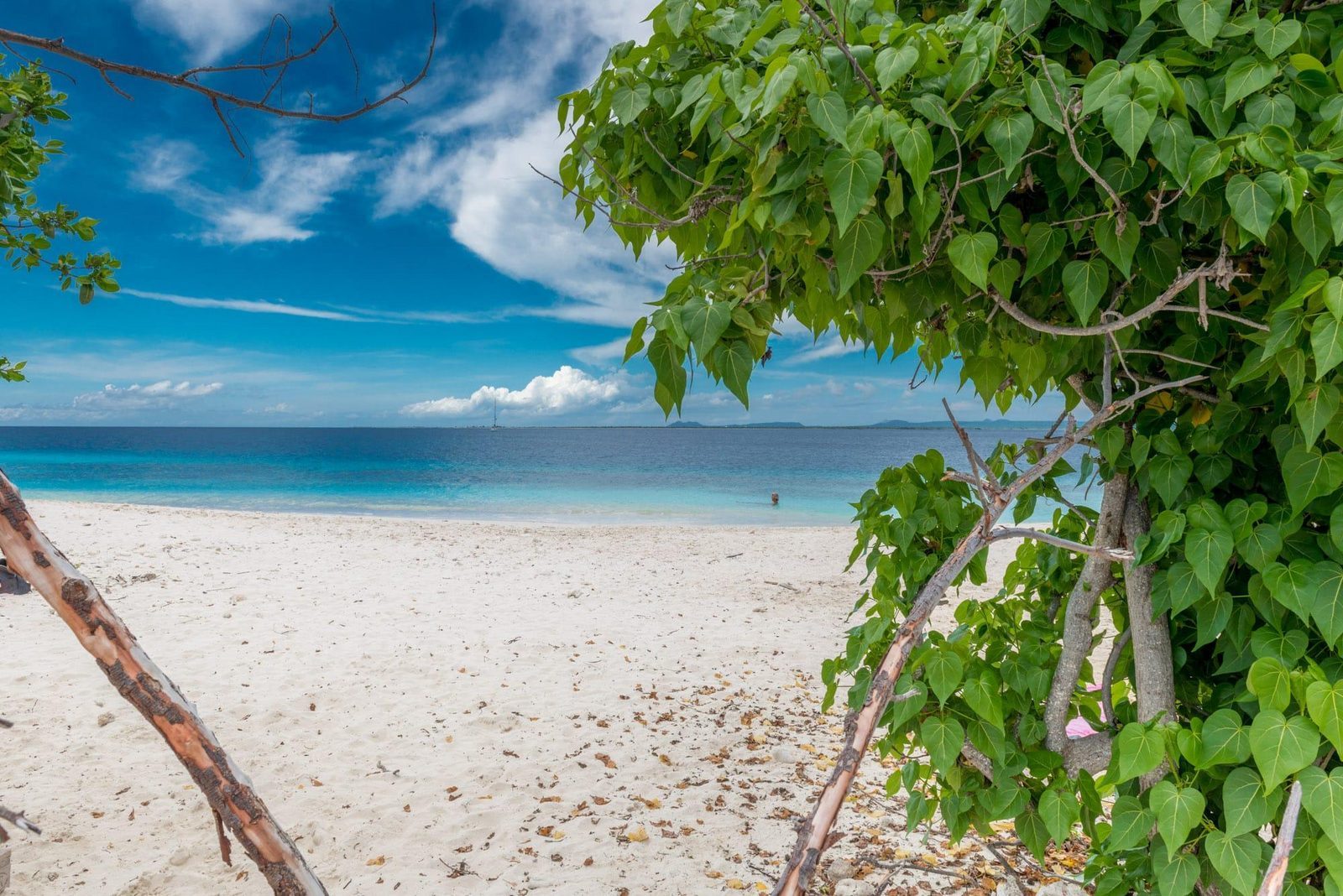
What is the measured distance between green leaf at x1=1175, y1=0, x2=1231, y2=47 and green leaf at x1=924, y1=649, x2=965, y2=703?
1391mm

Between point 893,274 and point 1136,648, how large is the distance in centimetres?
121

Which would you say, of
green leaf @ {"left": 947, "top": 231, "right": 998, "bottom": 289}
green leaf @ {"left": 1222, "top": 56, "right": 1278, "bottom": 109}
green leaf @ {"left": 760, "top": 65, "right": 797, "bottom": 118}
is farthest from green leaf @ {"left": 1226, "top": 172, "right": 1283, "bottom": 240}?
green leaf @ {"left": 760, "top": 65, "right": 797, "bottom": 118}

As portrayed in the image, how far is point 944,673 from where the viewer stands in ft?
6.13

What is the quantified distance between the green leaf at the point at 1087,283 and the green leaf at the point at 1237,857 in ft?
3.77

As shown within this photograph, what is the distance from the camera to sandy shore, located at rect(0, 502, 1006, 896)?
316 centimetres

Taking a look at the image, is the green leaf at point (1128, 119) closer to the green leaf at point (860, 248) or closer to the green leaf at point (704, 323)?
the green leaf at point (860, 248)

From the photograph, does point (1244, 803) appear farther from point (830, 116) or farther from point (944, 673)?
point (830, 116)

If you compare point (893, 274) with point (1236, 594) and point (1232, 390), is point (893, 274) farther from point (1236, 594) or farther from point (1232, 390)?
point (1236, 594)

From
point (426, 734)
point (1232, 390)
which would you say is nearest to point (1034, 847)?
point (1232, 390)

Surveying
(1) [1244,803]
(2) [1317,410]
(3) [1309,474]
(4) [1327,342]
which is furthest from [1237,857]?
(4) [1327,342]

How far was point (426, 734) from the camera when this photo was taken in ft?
14.5

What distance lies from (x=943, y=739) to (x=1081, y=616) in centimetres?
58

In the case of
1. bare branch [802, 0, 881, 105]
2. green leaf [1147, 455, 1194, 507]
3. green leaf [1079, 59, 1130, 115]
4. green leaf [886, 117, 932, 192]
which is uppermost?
bare branch [802, 0, 881, 105]

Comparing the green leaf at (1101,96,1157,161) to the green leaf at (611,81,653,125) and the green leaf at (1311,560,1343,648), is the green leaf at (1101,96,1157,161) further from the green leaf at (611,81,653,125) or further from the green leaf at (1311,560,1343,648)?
the green leaf at (1311,560,1343,648)
